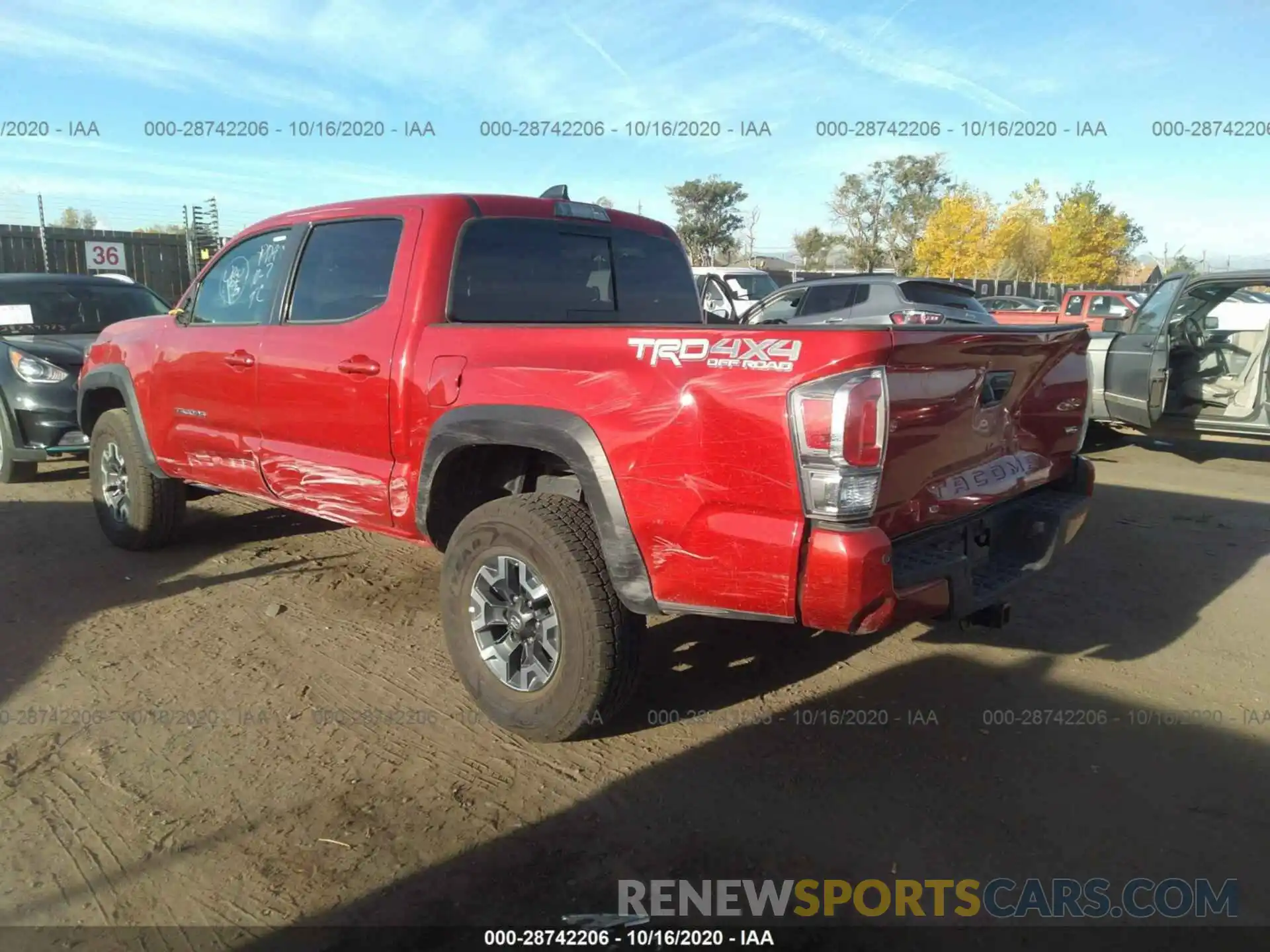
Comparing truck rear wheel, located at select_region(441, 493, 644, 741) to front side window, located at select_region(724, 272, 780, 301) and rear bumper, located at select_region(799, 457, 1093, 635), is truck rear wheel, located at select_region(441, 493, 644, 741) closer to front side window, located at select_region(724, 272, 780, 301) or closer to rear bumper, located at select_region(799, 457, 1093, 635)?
rear bumper, located at select_region(799, 457, 1093, 635)

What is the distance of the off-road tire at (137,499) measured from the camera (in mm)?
5395

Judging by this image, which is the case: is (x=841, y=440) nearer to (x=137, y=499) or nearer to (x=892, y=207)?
(x=137, y=499)

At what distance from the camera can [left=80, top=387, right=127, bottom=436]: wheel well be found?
581cm

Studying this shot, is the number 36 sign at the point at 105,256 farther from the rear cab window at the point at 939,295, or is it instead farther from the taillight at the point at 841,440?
the taillight at the point at 841,440

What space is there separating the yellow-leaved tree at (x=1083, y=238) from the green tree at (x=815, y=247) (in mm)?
14533

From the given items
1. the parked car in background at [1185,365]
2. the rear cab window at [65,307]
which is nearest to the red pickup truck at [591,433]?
the rear cab window at [65,307]

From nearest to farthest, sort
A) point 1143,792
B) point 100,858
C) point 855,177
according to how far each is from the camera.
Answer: point 100,858
point 1143,792
point 855,177

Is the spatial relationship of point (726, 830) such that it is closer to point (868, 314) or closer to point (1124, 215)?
point (868, 314)

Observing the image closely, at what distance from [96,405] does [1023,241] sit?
49.1m

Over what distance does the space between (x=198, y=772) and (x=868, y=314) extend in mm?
9983

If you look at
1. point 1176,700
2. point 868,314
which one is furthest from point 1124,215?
point 1176,700

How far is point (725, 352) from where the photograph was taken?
2705 millimetres

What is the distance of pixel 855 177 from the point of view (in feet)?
174
